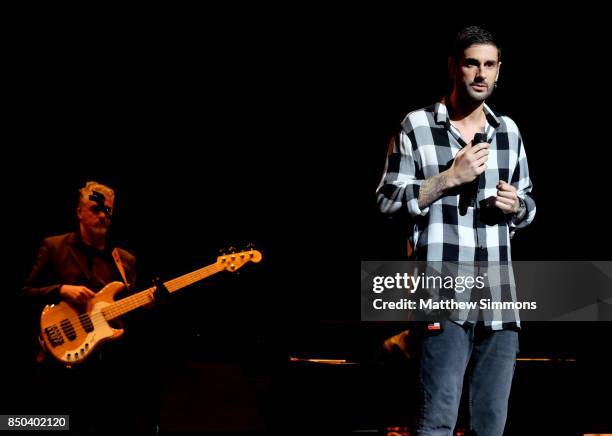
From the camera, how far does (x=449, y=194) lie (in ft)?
5.79

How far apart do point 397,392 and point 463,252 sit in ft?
6.43

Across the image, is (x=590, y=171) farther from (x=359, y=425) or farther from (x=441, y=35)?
(x=359, y=425)

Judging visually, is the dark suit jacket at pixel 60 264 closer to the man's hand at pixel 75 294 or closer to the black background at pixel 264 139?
the man's hand at pixel 75 294

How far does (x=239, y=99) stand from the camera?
5.28 meters

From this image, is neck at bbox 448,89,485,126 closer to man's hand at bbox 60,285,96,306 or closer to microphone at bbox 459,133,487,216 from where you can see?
microphone at bbox 459,133,487,216

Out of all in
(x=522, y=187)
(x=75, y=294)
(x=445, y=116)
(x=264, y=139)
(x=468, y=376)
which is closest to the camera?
(x=468, y=376)

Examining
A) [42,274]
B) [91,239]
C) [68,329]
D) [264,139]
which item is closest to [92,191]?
[91,239]

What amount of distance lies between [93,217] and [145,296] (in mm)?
684

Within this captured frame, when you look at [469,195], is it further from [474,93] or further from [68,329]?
[68,329]

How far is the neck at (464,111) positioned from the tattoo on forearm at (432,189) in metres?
0.29

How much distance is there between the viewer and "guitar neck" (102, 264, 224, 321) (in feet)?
14.5

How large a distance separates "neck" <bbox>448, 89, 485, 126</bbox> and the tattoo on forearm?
288mm

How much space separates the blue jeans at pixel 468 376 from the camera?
1685mm

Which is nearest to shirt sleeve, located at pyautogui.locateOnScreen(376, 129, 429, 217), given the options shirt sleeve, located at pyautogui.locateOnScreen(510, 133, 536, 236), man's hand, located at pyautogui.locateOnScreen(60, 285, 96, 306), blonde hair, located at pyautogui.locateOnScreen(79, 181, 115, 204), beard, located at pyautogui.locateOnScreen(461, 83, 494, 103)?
beard, located at pyautogui.locateOnScreen(461, 83, 494, 103)
